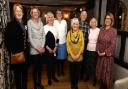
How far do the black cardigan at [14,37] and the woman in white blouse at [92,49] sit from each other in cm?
140

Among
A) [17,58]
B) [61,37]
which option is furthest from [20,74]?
[61,37]

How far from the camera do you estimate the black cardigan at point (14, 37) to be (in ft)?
10.1

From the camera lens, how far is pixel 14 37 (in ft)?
10.2

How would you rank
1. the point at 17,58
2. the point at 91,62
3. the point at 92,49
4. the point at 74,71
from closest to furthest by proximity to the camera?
the point at 17,58
the point at 74,71
the point at 92,49
the point at 91,62

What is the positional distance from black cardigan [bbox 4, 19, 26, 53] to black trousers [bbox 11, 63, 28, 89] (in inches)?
12.1

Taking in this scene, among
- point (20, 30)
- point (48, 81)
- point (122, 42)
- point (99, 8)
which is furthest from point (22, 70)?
point (99, 8)

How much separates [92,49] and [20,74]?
1.42 metres

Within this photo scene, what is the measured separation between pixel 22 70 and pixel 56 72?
→ 1.68 metres

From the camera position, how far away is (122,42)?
4.11m

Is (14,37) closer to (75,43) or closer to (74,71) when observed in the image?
(75,43)

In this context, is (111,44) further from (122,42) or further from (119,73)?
(119,73)

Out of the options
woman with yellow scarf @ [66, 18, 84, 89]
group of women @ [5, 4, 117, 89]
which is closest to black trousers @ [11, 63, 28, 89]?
group of women @ [5, 4, 117, 89]

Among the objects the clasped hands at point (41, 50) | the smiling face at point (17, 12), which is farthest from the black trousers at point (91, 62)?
the smiling face at point (17, 12)

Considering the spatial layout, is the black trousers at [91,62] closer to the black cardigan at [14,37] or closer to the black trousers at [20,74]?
the black trousers at [20,74]
